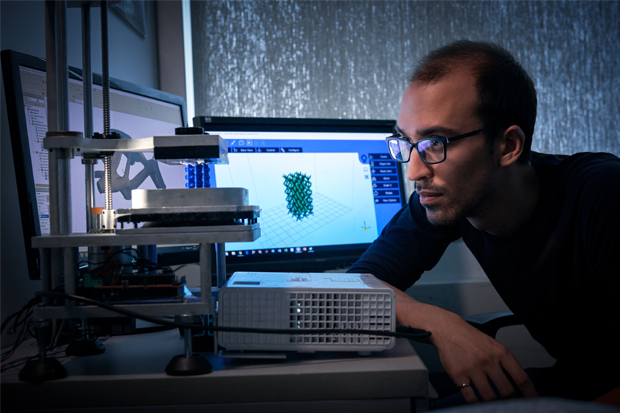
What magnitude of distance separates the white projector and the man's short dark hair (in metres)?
0.52

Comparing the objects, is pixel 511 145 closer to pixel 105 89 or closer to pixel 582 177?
pixel 582 177

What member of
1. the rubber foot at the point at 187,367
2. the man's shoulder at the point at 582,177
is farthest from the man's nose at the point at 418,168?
Result: the rubber foot at the point at 187,367

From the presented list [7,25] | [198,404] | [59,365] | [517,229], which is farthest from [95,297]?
[517,229]

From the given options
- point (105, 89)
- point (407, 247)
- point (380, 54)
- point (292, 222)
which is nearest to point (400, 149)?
point (407, 247)

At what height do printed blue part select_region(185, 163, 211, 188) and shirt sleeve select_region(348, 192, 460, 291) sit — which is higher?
printed blue part select_region(185, 163, 211, 188)

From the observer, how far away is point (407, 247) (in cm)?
103

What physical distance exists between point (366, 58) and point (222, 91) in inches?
20.9

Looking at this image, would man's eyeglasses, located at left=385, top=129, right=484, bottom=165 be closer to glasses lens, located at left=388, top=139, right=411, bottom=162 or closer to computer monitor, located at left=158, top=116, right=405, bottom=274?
glasses lens, located at left=388, top=139, right=411, bottom=162

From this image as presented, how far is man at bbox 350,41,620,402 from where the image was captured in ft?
2.89

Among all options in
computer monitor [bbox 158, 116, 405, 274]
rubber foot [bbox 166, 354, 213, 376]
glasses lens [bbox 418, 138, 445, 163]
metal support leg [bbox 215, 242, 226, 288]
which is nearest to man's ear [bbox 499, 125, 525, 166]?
glasses lens [bbox 418, 138, 445, 163]

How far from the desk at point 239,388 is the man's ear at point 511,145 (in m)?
0.55

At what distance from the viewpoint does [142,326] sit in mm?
854

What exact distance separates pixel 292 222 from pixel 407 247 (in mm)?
314

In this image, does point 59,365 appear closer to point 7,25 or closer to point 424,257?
point 7,25
